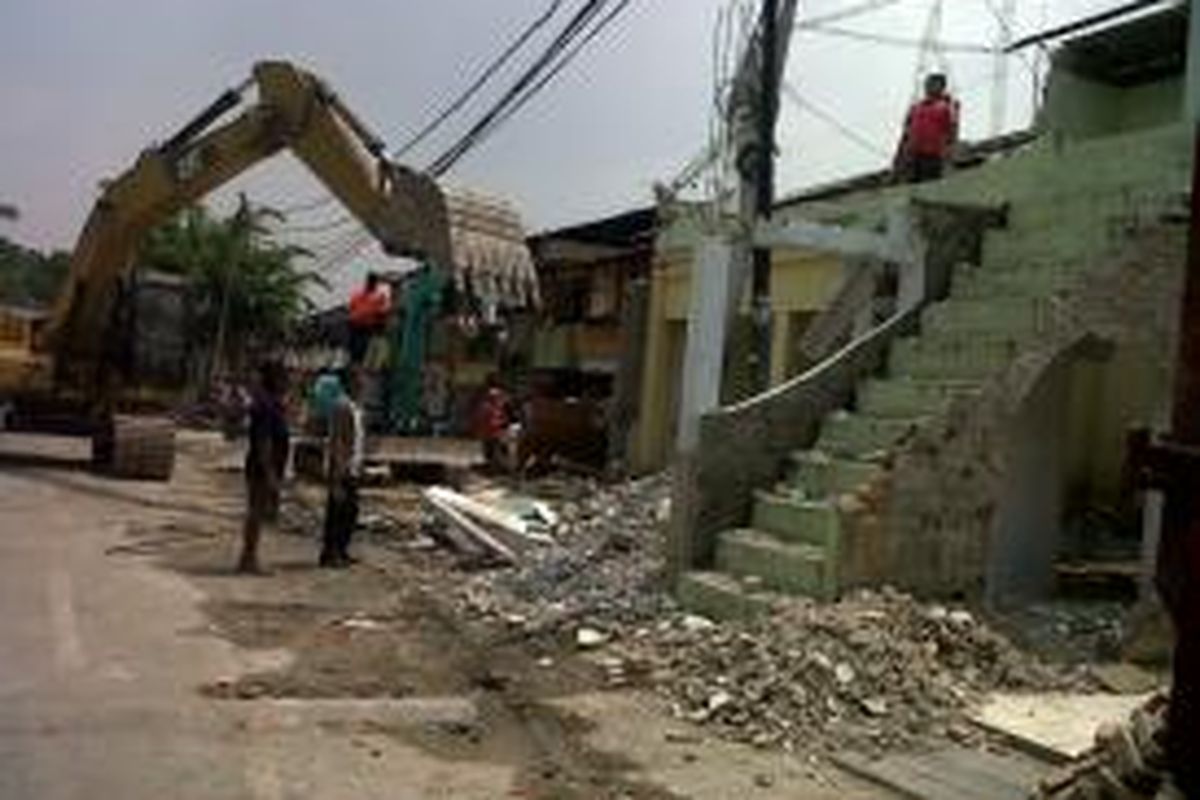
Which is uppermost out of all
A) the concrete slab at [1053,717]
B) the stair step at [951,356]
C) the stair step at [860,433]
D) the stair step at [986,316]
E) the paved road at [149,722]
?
the stair step at [986,316]

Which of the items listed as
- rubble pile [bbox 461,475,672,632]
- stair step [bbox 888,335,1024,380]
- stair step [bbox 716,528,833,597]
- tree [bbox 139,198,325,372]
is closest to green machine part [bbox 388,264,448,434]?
rubble pile [bbox 461,475,672,632]

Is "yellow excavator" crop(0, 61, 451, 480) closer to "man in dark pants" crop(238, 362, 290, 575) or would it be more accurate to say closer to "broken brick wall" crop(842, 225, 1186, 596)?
"man in dark pants" crop(238, 362, 290, 575)

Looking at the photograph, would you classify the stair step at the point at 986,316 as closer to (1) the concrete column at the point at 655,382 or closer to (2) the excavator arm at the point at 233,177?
(2) the excavator arm at the point at 233,177

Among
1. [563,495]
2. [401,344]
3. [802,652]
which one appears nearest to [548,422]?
[401,344]

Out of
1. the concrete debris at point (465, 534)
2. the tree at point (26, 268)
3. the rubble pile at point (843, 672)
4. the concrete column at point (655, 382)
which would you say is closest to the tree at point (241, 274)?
the tree at point (26, 268)

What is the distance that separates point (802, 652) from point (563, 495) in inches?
497

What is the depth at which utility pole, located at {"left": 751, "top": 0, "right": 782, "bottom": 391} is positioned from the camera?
17.2m

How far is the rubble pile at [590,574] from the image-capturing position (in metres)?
14.7

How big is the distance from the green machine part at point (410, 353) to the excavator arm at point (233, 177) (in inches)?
58.2

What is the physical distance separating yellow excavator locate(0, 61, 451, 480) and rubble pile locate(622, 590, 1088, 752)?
11.9 m

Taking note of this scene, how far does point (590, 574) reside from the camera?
16.2 m

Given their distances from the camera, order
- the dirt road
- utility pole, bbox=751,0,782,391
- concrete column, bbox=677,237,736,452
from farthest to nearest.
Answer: utility pole, bbox=751,0,782,391
concrete column, bbox=677,237,736,452
the dirt road

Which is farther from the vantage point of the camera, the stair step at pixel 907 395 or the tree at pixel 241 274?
the tree at pixel 241 274

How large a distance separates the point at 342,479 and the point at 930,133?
7.10m
